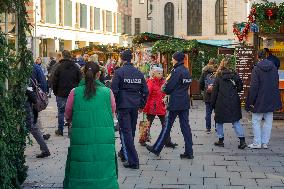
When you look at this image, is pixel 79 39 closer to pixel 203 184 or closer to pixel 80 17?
pixel 80 17

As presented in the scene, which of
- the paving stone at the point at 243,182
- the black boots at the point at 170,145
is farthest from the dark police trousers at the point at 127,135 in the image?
the black boots at the point at 170,145

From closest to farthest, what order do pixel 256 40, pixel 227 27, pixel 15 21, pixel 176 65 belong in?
pixel 15 21 → pixel 176 65 → pixel 256 40 → pixel 227 27

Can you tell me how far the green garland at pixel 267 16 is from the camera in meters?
15.3

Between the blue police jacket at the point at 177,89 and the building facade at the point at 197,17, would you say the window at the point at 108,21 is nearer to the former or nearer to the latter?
the building facade at the point at 197,17

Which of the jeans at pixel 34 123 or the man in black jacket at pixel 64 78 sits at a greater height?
the man in black jacket at pixel 64 78

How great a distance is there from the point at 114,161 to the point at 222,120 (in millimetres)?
5101

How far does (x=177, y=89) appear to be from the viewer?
10.7 m

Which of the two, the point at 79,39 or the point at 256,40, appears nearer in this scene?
the point at 256,40

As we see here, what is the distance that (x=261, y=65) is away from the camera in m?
11.7

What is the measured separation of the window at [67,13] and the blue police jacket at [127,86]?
114ft

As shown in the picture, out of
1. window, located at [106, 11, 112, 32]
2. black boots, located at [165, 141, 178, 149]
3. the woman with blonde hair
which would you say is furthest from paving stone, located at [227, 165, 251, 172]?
window, located at [106, 11, 112, 32]

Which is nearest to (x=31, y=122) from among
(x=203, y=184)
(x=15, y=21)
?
(x=15, y=21)

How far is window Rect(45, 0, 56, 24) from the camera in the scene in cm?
4059

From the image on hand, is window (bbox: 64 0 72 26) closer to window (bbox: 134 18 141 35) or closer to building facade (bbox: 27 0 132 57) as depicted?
building facade (bbox: 27 0 132 57)
